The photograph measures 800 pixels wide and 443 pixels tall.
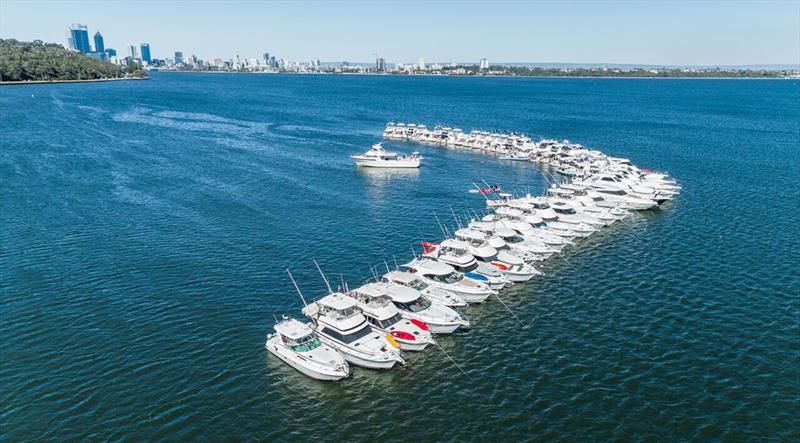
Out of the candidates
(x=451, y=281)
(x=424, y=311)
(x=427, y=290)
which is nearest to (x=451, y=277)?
(x=451, y=281)

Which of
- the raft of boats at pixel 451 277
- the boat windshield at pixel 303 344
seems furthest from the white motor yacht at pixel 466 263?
the boat windshield at pixel 303 344

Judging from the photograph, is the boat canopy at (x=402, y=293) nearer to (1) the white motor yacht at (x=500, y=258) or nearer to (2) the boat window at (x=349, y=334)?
(2) the boat window at (x=349, y=334)

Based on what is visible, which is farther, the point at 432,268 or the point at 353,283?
the point at 353,283

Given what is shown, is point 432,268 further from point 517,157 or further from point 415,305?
point 517,157

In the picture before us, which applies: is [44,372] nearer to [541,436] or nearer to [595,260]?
[541,436]

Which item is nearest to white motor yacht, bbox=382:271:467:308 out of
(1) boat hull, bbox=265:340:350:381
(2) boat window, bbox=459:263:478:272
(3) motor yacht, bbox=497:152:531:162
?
(2) boat window, bbox=459:263:478:272

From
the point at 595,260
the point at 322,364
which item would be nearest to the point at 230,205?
the point at 322,364
